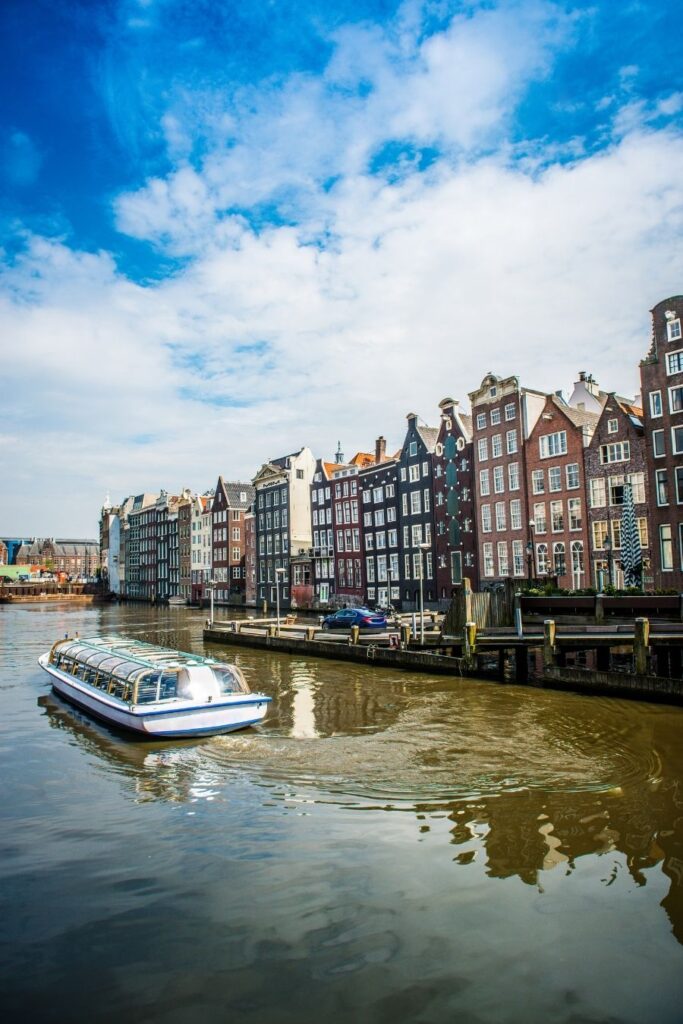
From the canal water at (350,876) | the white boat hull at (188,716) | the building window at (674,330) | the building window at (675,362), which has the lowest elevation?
the canal water at (350,876)

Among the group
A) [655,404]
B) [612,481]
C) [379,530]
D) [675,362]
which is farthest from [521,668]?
[379,530]

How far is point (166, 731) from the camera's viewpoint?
69.9 feet

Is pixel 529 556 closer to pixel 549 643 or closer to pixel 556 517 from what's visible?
pixel 556 517

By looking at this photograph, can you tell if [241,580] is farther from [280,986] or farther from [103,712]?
[280,986]

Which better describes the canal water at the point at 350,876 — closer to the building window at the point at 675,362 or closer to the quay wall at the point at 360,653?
the quay wall at the point at 360,653

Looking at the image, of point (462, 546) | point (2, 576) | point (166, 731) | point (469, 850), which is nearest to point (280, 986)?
point (469, 850)

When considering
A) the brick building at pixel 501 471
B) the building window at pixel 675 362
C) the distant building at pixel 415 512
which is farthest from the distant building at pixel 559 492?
the distant building at pixel 415 512

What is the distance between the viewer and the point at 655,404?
46438 millimetres

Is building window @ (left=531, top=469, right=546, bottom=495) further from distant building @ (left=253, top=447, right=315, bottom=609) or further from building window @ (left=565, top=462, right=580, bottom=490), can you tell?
distant building @ (left=253, top=447, right=315, bottom=609)

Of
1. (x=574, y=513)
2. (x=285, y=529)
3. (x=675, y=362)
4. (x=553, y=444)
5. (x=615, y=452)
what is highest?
(x=675, y=362)

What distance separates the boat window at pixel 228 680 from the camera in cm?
2286

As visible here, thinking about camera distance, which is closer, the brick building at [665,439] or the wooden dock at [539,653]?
the wooden dock at [539,653]

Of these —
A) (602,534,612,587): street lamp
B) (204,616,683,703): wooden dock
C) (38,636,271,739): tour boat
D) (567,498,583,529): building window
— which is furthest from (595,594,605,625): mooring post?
(38,636,271,739): tour boat

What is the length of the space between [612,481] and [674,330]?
10.9 metres
